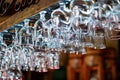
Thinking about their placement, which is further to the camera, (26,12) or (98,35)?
(98,35)

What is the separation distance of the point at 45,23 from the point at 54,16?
21 centimetres

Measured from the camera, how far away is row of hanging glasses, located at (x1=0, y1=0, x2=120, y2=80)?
160cm

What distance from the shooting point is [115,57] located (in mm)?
4109

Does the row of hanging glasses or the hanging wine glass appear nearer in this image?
the row of hanging glasses

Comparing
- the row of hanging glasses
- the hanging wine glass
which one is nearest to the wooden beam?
the row of hanging glasses

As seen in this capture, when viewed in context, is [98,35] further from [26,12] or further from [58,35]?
[26,12]

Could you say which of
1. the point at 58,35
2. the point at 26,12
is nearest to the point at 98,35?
the point at 58,35

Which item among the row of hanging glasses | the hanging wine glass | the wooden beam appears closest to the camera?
the wooden beam

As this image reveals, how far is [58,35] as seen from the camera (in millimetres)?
2221

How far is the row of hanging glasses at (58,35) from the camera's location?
5.26 ft

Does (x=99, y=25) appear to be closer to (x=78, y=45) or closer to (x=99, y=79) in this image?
(x=78, y=45)

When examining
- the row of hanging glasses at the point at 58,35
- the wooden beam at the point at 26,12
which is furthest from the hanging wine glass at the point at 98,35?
the wooden beam at the point at 26,12

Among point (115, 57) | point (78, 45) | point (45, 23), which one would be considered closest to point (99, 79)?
Result: point (115, 57)

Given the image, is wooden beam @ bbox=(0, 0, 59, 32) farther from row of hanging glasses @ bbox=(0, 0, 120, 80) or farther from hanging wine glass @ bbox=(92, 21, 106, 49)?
hanging wine glass @ bbox=(92, 21, 106, 49)
